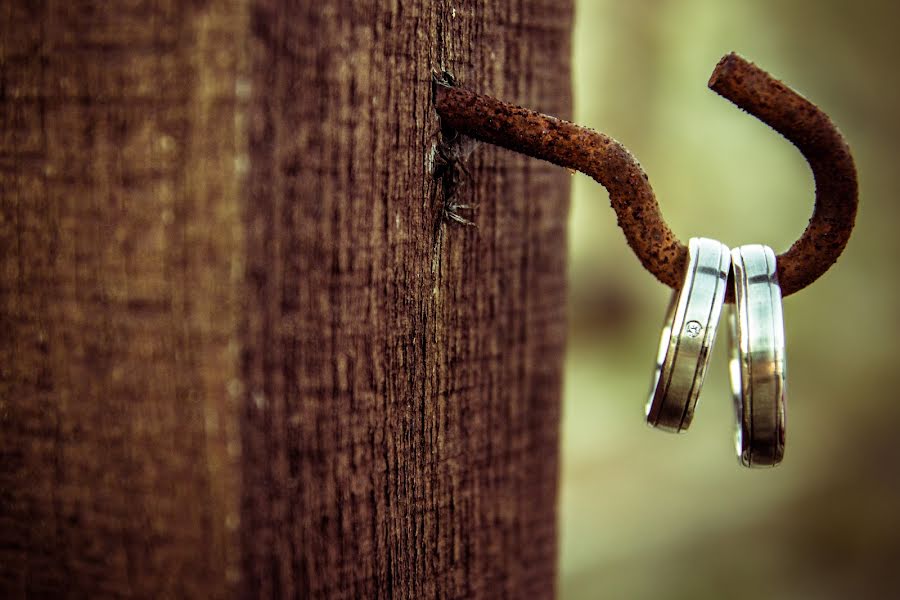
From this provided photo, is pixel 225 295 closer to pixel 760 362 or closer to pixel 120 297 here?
pixel 120 297

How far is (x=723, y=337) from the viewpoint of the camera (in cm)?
191

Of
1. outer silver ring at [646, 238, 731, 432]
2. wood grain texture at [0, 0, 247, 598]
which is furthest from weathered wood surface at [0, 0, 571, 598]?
outer silver ring at [646, 238, 731, 432]

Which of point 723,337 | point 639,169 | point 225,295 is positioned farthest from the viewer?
point 723,337

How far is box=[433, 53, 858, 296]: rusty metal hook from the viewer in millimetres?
472

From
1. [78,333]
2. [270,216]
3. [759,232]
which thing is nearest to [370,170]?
[270,216]

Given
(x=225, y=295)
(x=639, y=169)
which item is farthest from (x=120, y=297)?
(x=639, y=169)

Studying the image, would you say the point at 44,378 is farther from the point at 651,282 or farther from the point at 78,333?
the point at 651,282

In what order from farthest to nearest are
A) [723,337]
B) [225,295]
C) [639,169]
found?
[723,337]
[639,169]
[225,295]

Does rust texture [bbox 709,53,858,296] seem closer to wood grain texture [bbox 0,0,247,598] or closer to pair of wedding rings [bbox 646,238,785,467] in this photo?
pair of wedding rings [bbox 646,238,785,467]

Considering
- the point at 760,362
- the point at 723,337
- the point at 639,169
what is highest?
the point at 639,169

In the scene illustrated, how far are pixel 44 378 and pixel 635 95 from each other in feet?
5.57

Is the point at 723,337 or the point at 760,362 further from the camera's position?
the point at 723,337

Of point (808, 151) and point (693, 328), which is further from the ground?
point (808, 151)

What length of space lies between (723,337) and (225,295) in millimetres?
1714
